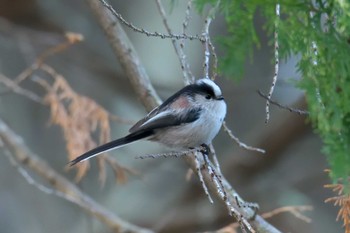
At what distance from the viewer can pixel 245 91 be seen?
487cm

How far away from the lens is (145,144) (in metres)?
5.82

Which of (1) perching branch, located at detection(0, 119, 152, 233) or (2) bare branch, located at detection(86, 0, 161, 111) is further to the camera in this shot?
(1) perching branch, located at detection(0, 119, 152, 233)

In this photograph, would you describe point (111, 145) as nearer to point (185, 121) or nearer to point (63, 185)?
point (185, 121)

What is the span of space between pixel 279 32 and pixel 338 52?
6.5 inches

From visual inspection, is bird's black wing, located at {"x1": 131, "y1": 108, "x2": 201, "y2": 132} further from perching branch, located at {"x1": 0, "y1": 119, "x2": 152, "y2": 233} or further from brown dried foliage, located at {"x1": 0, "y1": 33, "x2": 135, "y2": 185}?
perching branch, located at {"x1": 0, "y1": 119, "x2": 152, "y2": 233}

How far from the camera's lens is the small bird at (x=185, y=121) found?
2834 mm

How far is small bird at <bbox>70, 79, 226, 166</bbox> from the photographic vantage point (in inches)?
112

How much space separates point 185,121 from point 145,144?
2.92 m

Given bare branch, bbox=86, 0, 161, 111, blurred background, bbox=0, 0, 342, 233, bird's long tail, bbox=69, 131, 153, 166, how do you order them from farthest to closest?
blurred background, bbox=0, 0, 342, 233 → bare branch, bbox=86, 0, 161, 111 → bird's long tail, bbox=69, 131, 153, 166

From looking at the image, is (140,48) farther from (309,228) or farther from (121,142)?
(121,142)

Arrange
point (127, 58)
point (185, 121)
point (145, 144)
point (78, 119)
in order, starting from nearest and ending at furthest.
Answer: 1. point (185, 121)
2. point (127, 58)
3. point (78, 119)
4. point (145, 144)

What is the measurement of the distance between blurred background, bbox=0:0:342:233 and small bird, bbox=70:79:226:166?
1.57 meters

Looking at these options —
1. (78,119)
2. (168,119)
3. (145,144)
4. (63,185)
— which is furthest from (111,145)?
(145,144)

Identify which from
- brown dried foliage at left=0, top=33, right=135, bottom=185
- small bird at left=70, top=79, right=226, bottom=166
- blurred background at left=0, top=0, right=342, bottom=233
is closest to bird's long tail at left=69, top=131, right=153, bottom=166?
small bird at left=70, top=79, right=226, bottom=166
